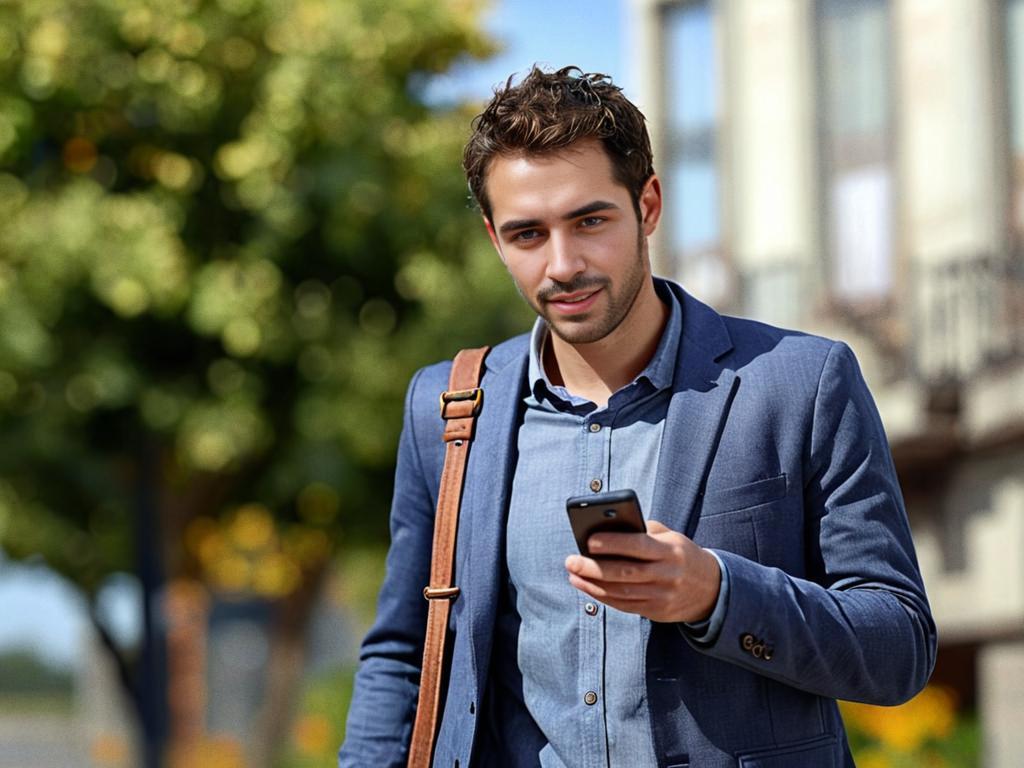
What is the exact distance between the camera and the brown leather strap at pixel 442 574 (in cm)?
311

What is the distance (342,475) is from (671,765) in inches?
380

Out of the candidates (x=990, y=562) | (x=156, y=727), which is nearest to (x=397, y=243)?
(x=156, y=727)

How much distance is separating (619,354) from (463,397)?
353 mm

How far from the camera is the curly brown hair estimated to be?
292cm

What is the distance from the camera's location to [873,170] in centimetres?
1395

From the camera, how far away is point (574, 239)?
2.89 meters

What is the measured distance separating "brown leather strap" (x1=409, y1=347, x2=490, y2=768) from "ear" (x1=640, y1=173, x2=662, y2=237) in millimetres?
484

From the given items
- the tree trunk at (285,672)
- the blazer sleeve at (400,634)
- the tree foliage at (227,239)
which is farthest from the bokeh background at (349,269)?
the blazer sleeve at (400,634)

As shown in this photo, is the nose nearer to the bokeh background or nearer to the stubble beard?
the stubble beard

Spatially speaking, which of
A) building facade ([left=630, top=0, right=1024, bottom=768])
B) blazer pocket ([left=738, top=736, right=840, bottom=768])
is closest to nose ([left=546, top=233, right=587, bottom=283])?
blazer pocket ([left=738, top=736, right=840, bottom=768])

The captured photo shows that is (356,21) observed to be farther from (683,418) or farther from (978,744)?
(683,418)

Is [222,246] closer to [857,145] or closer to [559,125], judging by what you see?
[857,145]

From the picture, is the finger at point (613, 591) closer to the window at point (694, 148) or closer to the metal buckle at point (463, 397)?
the metal buckle at point (463, 397)

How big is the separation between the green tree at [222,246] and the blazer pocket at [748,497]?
8463 mm
